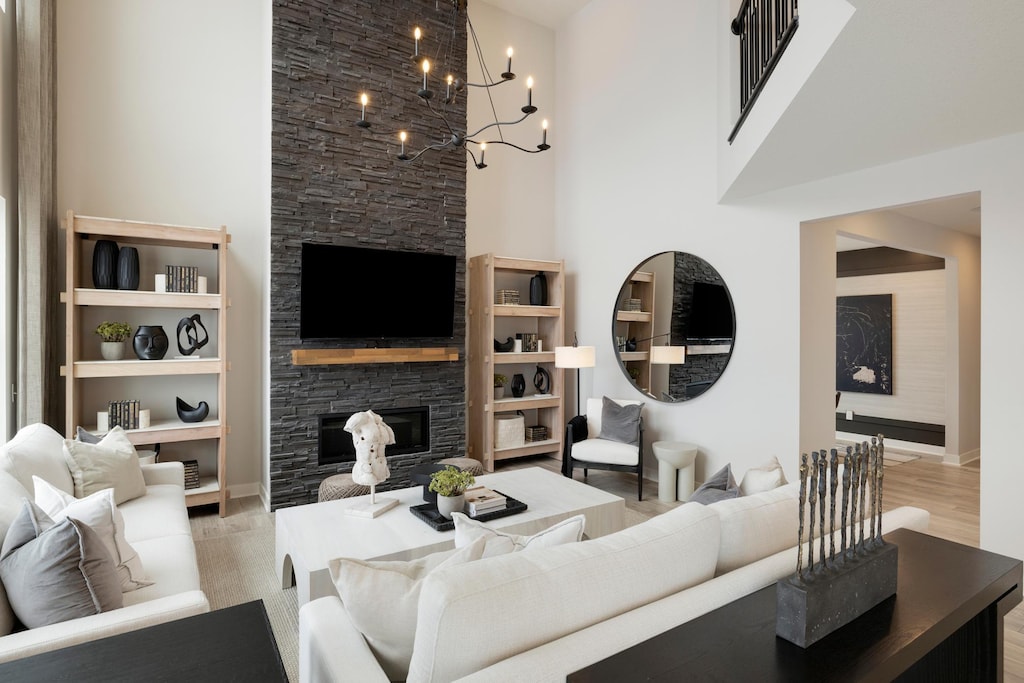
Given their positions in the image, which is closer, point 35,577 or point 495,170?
point 35,577

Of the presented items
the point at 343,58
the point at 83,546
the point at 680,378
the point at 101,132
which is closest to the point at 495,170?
the point at 343,58

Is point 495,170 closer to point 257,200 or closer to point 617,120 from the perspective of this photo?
point 617,120

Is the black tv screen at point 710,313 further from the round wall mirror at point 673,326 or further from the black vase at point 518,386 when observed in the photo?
the black vase at point 518,386

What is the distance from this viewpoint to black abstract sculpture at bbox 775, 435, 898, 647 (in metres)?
1.17

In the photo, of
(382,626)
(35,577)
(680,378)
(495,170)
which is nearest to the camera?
(382,626)

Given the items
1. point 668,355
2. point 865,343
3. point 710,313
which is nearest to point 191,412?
point 668,355

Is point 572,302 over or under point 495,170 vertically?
under

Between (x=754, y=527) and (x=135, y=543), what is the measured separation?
2.46 m

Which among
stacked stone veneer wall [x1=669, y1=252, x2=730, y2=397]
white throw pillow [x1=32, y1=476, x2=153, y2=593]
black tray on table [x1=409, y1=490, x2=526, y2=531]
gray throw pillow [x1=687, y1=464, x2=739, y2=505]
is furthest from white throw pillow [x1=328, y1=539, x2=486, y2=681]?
stacked stone veneer wall [x1=669, y1=252, x2=730, y2=397]

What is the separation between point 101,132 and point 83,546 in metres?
3.81

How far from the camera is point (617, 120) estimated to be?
216 inches

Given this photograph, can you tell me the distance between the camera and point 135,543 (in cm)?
240

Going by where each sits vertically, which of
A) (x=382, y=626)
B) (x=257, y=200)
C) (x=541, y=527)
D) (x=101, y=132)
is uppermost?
(x=101, y=132)

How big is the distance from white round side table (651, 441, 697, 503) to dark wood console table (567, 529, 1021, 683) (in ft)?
9.11
